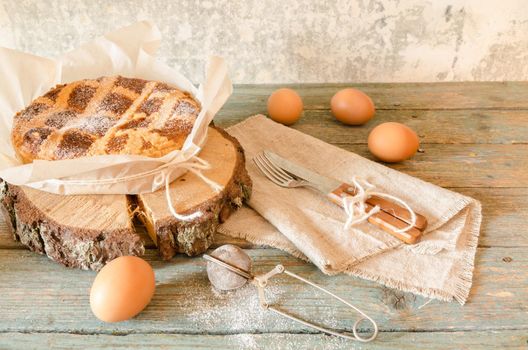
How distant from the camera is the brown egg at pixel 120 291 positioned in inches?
33.0

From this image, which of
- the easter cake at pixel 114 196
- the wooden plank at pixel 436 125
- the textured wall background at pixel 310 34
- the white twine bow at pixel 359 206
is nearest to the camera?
the easter cake at pixel 114 196

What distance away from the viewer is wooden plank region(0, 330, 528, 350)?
0.84 metres

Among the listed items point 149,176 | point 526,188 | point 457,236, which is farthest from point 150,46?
point 526,188

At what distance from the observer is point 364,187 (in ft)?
3.84

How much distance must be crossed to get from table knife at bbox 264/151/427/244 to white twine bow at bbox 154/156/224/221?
0.71ft

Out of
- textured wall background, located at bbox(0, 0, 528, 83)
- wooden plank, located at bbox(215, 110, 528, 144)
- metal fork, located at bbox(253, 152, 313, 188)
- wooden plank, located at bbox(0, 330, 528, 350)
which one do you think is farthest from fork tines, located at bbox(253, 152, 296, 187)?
textured wall background, located at bbox(0, 0, 528, 83)

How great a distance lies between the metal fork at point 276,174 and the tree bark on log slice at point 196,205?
91 millimetres

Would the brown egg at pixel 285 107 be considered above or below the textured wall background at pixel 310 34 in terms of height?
below

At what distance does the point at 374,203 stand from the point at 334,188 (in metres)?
0.09

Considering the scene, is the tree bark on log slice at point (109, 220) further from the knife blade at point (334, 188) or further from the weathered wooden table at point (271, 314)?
the knife blade at point (334, 188)

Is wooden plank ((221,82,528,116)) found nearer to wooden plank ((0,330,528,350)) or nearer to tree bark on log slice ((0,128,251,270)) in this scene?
tree bark on log slice ((0,128,251,270))

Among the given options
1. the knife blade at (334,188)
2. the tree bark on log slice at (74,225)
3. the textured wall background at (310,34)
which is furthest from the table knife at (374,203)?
the textured wall background at (310,34)

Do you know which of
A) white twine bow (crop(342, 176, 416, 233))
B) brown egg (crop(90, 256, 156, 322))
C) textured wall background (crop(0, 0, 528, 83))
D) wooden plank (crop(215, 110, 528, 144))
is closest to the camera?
brown egg (crop(90, 256, 156, 322))

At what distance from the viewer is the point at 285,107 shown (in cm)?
143
